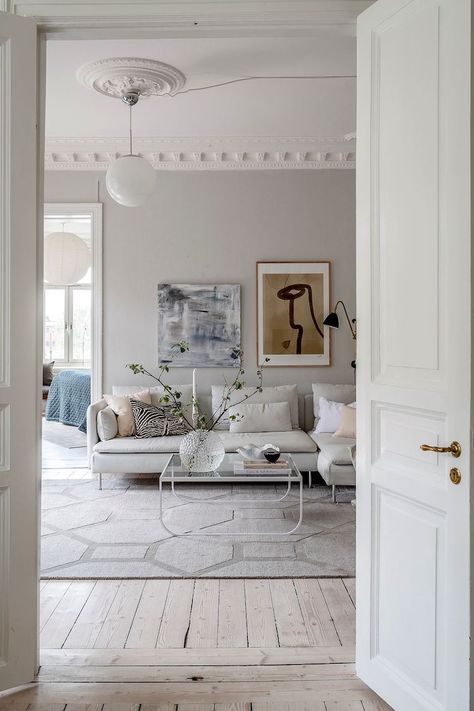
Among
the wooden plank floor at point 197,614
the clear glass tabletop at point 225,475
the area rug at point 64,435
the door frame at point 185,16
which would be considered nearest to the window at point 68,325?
the area rug at point 64,435

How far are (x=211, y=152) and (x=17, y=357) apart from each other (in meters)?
4.27

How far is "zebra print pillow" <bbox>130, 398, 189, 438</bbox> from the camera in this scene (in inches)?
214

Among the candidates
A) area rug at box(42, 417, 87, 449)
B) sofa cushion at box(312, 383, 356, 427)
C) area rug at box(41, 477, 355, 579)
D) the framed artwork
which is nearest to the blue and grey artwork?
the framed artwork

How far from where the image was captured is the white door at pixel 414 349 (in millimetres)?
1771

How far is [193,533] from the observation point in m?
4.00

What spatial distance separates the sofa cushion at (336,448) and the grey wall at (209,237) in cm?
107

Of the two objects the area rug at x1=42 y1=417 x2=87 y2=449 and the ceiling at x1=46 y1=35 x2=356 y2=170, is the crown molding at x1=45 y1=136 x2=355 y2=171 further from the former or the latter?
the area rug at x1=42 y1=417 x2=87 y2=449

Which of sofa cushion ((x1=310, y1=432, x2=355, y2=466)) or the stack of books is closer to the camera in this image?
the stack of books

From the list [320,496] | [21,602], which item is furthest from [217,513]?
[21,602]

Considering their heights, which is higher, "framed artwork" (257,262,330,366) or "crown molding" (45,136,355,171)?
"crown molding" (45,136,355,171)

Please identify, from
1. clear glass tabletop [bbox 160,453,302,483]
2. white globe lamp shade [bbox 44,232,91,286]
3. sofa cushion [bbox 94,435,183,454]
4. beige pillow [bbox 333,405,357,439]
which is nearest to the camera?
clear glass tabletop [bbox 160,453,302,483]

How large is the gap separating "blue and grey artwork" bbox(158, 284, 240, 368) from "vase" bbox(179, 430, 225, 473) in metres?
2.02

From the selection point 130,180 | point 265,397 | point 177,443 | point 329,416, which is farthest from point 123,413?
point 130,180

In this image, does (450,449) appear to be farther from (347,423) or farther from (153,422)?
(153,422)
